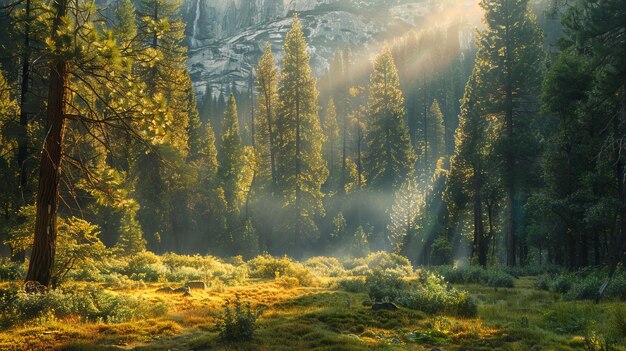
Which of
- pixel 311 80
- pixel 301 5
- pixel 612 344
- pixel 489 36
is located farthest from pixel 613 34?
pixel 301 5

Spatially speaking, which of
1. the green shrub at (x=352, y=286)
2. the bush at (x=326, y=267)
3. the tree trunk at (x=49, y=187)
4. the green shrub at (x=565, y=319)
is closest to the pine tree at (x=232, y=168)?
the bush at (x=326, y=267)

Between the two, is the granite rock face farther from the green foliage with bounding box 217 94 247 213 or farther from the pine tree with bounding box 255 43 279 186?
the pine tree with bounding box 255 43 279 186

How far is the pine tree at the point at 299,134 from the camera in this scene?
39188 mm

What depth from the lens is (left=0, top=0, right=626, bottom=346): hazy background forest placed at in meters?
9.61

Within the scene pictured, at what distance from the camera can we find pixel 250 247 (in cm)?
4069

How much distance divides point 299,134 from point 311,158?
250cm

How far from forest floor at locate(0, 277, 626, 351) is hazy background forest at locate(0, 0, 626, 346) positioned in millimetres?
1240

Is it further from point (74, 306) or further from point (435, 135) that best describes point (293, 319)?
point (435, 135)

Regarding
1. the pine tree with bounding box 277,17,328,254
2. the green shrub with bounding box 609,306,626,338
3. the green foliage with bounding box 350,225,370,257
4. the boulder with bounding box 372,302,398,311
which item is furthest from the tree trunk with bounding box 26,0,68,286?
the green foliage with bounding box 350,225,370,257

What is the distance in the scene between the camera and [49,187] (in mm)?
9547

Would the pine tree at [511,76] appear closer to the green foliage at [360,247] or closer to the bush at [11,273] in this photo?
the green foliage at [360,247]

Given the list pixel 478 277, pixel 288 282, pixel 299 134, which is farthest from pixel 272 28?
pixel 288 282

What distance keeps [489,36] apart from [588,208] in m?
15.6

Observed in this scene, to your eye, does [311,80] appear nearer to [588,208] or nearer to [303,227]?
[303,227]
